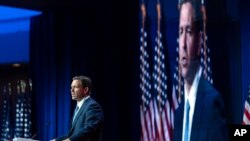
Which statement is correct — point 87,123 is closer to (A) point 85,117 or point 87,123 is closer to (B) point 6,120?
(A) point 85,117

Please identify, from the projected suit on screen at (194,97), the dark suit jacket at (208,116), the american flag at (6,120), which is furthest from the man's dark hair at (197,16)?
the american flag at (6,120)

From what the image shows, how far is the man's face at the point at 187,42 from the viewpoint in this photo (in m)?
5.41

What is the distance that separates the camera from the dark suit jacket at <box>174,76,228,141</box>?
205 inches

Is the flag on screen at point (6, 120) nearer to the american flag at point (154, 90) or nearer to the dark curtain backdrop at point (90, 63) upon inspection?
the dark curtain backdrop at point (90, 63)

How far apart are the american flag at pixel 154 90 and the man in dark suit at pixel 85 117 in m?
1.56

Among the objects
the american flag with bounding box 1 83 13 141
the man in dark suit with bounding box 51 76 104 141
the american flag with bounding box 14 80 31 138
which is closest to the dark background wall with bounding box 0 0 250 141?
the american flag with bounding box 14 80 31 138

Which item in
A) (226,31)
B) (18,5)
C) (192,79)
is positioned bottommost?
(192,79)

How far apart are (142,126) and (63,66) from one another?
1395 millimetres

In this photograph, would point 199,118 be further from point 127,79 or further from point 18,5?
point 18,5

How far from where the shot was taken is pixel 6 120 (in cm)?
855

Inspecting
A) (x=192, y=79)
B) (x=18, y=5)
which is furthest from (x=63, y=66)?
(x=192, y=79)

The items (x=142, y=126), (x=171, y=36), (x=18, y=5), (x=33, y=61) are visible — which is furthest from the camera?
(x=33, y=61)

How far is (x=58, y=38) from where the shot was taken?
23.2 feet

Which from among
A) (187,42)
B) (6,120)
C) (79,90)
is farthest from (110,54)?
(6,120)
